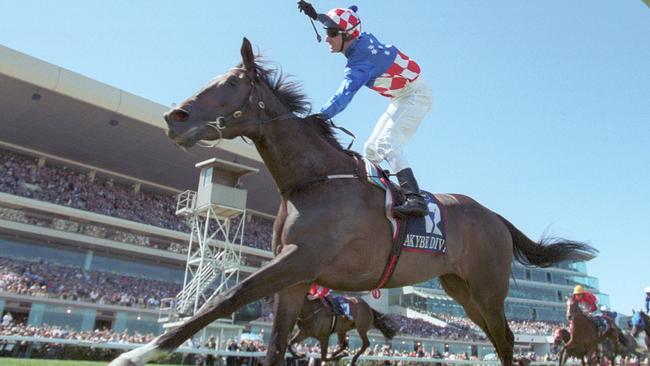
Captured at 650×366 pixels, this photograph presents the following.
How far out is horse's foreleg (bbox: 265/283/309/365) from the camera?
3559 millimetres

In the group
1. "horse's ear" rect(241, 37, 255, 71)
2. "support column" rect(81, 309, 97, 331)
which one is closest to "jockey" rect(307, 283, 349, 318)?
"horse's ear" rect(241, 37, 255, 71)

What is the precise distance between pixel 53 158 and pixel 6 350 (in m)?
24.0

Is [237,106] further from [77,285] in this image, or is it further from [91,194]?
[91,194]

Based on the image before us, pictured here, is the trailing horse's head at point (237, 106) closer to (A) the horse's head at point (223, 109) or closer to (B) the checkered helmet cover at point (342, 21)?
(A) the horse's head at point (223, 109)

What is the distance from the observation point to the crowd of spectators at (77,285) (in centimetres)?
2552

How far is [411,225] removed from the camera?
4086mm

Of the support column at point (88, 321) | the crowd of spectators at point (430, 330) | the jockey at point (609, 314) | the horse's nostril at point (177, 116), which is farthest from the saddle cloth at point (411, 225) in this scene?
the crowd of spectators at point (430, 330)

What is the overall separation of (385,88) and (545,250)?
2546 mm

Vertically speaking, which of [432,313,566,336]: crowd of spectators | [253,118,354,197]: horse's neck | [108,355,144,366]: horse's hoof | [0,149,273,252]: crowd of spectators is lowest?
[108,355,144,366]: horse's hoof

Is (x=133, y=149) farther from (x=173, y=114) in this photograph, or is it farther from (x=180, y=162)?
(x=173, y=114)

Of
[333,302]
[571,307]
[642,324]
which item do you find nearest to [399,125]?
[333,302]

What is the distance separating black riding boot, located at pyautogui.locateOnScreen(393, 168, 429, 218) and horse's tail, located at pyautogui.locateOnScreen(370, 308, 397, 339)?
10.4 m

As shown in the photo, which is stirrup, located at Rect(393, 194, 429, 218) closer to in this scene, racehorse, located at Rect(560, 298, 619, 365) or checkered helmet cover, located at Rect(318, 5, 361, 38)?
checkered helmet cover, located at Rect(318, 5, 361, 38)

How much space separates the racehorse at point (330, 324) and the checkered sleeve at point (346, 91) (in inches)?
294
